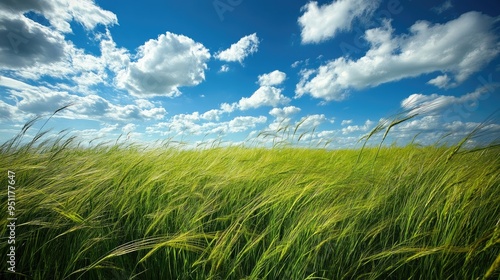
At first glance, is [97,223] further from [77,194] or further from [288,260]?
[288,260]

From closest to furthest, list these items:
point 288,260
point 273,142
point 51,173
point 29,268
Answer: point 288,260 < point 29,268 < point 51,173 < point 273,142

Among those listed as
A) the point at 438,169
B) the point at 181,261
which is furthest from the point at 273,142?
the point at 181,261

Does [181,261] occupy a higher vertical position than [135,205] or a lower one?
lower

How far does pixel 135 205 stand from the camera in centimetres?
160

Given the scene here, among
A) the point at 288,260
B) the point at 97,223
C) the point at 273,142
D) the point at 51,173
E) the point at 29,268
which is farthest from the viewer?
the point at 273,142

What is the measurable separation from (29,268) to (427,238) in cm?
209

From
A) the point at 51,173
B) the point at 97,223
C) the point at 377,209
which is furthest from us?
the point at 51,173

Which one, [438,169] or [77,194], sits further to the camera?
[438,169]

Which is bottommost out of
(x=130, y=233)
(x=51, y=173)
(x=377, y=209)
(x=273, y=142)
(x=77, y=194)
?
(x=130, y=233)

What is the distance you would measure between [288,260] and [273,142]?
7.86 ft

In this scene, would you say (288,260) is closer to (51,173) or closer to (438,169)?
(438,169)

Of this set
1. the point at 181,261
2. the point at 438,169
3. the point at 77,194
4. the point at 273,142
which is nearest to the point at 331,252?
the point at 181,261

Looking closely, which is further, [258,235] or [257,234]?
[257,234]

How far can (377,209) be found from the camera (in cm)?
150
